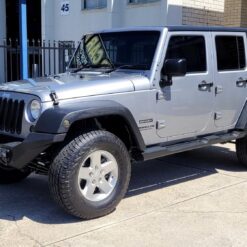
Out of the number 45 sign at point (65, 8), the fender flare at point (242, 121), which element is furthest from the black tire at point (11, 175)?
the number 45 sign at point (65, 8)

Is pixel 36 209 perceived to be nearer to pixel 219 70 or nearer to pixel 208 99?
pixel 208 99

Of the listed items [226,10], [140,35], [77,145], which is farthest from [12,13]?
[77,145]

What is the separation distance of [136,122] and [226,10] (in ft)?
27.1

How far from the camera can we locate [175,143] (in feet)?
18.1

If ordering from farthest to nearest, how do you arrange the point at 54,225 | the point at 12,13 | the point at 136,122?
the point at 12,13 → the point at 136,122 → the point at 54,225

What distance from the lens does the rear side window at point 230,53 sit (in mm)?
5995

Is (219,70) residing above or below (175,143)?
above

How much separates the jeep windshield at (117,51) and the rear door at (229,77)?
38.8 inches

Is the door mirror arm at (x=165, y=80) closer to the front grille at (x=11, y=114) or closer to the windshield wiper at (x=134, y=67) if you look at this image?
the windshield wiper at (x=134, y=67)

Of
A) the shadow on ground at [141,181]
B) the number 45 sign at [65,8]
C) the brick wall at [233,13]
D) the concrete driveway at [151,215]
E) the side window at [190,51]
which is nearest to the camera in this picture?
the concrete driveway at [151,215]

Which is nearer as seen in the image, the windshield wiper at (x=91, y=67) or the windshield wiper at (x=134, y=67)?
the windshield wiper at (x=134, y=67)

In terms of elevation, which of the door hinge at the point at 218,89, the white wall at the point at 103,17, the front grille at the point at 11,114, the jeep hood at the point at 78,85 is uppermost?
the white wall at the point at 103,17

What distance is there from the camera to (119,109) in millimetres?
4691

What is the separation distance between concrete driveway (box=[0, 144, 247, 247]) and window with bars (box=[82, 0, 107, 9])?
7393 millimetres
